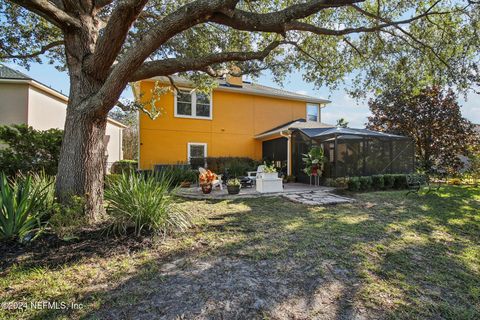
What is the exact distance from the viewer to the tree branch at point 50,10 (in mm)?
3815

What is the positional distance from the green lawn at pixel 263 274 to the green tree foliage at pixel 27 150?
6124mm

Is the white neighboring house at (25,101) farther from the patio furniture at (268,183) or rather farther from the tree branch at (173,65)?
the patio furniture at (268,183)

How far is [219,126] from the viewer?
15133 millimetres

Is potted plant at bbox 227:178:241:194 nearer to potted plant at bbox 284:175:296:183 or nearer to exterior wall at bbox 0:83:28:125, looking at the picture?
potted plant at bbox 284:175:296:183

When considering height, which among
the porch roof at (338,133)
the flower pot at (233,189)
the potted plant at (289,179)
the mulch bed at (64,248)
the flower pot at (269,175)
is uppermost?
the porch roof at (338,133)

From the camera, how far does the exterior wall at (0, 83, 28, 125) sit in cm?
999

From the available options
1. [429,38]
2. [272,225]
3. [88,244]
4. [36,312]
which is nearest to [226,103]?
[429,38]

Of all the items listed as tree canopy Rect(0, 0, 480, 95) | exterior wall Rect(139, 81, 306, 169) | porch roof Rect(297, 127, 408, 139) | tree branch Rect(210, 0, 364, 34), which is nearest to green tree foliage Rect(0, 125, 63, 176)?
tree canopy Rect(0, 0, 480, 95)

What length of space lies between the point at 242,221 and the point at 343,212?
115 inches

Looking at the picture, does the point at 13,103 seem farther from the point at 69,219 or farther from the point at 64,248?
the point at 64,248

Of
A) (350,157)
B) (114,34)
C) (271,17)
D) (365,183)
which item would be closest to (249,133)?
(350,157)

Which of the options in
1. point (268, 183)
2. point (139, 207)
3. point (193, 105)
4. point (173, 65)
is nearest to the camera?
point (139, 207)

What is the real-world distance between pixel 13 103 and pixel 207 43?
347 inches

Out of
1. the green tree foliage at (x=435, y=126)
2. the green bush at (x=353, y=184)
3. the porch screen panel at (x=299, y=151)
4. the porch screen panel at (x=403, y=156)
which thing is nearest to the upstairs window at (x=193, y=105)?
the porch screen panel at (x=299, y=151)
